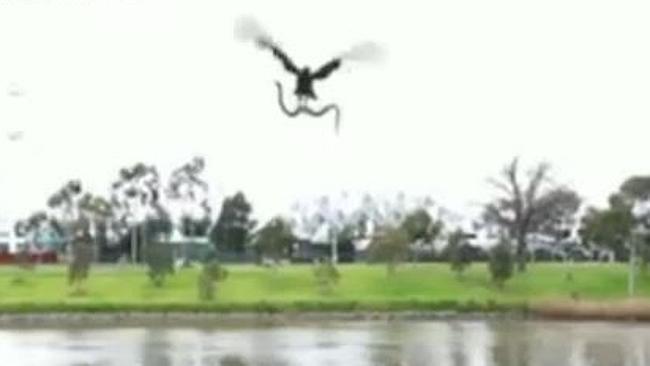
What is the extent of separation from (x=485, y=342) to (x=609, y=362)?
6.57 metres

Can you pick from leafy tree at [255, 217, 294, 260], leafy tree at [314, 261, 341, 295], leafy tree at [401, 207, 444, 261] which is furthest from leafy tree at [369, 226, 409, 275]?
leafy tree at [401, 207, 444, 261]

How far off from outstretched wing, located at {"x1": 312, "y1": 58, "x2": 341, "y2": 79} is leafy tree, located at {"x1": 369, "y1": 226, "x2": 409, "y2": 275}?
50.9 metres

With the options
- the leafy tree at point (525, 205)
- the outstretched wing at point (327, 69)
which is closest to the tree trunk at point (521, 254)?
the leafy tree at point (525, 205)

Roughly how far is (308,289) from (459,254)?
24.9 ft

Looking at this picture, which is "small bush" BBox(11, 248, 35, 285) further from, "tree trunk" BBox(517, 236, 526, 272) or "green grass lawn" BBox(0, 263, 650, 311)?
"tree trunk" BBox(517, 236, 526, 272)

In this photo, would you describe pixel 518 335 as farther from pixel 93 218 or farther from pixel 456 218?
pixel 456 218

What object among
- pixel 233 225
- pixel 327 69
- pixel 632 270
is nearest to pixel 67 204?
pixel 233 225

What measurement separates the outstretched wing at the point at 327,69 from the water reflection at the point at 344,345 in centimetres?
1923

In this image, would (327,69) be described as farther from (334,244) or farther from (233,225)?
(233,225)

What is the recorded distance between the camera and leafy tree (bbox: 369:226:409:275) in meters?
56.5

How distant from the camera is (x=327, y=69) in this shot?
18.2ft

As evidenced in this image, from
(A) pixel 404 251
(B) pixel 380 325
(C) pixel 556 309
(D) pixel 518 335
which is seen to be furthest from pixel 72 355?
(A) pixel 404 251

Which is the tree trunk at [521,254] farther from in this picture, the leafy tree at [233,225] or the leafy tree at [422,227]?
the leafy tree at [233,225]

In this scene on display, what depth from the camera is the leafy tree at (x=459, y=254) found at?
186 feet
